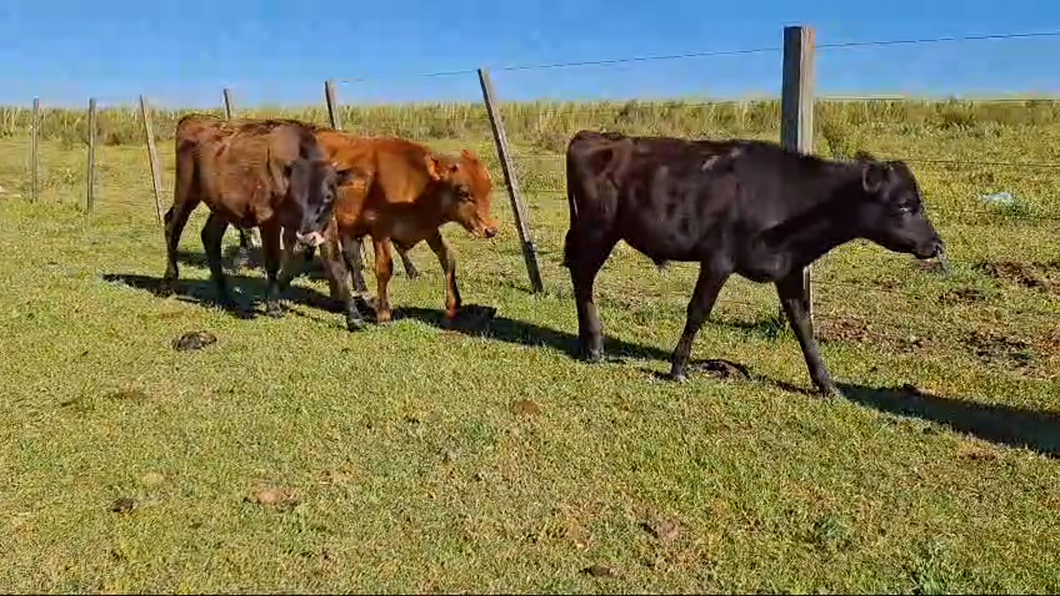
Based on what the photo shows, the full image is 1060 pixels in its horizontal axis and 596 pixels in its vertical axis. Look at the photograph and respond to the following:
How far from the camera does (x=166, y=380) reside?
7.23 m

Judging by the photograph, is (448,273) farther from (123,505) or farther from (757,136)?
(757,136)

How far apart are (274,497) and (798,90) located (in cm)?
469

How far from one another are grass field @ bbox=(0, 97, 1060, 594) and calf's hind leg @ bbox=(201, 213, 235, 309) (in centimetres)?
31

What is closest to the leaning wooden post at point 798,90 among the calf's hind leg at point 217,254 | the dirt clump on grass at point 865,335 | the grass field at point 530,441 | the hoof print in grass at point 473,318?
the dirt clump on grass at point 865,335

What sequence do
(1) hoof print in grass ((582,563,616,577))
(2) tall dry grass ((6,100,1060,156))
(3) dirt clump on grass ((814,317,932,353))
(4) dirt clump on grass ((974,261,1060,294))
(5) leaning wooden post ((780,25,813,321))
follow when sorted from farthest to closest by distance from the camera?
1. (2) tall dry grass ((6,100,1060,156))
2. (4) dirt clump on grass ((974,261,1060,294))
3. (3) dirt clump on grass ((814,317,932,353))
4. (5) leaning wooden post ((780,25,813,321))
5. (1) hoof print in grass ((582,563,616,577))

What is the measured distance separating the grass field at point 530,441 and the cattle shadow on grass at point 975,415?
25 millimetres

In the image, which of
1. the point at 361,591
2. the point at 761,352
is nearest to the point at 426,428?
the point at 361,591

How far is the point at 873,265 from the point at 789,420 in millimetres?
5705

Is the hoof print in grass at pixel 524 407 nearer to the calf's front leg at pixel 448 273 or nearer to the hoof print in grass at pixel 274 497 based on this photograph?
the hoof print in grass at pixel 274 497

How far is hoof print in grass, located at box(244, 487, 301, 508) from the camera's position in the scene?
5105 millimetres

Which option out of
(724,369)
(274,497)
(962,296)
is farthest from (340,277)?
(962,296)

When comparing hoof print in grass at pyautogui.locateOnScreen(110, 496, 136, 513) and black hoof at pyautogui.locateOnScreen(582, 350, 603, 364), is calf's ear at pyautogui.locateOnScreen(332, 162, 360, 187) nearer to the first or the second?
black hoof at pyautogui.locateOnScreen(582, 350, 603, 364)

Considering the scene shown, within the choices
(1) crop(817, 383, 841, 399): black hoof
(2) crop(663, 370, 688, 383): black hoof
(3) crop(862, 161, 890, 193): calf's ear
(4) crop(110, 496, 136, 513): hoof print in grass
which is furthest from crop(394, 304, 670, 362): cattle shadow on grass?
(4) crop(110, 496, 136, 513): hoof print in grass

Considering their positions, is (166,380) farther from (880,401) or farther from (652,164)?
(880,401)
